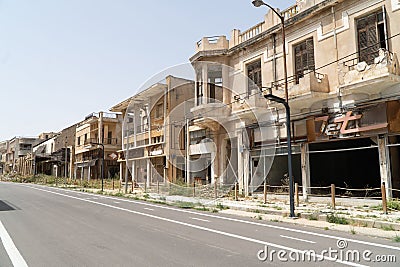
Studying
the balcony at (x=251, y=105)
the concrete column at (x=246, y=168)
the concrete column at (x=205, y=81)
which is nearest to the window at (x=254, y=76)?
the balcony at (x=251, y=105)

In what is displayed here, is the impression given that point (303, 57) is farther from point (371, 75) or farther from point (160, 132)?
point (160, 132)

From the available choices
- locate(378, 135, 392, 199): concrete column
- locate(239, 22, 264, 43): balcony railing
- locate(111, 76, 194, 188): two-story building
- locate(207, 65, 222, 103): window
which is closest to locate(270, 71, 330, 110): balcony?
locate(378, 135, 392, 199): concrete column

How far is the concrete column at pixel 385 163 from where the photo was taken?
14.5 metres

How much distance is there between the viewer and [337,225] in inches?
448

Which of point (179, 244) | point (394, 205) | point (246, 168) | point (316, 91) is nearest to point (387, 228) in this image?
point (394, 205)

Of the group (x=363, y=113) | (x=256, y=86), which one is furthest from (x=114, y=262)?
(x=256, y=86)

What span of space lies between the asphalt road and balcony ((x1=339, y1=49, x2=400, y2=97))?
7330 millimetres

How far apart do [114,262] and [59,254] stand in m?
1.48

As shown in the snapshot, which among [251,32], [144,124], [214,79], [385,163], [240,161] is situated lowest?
[385,163]

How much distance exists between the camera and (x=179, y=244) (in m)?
8.13

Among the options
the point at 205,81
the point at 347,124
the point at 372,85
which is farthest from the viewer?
the point at 205,81

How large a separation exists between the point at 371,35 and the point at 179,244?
13.4 metres

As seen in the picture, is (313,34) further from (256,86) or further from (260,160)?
(260,160)

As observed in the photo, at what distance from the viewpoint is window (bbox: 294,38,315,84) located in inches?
741
